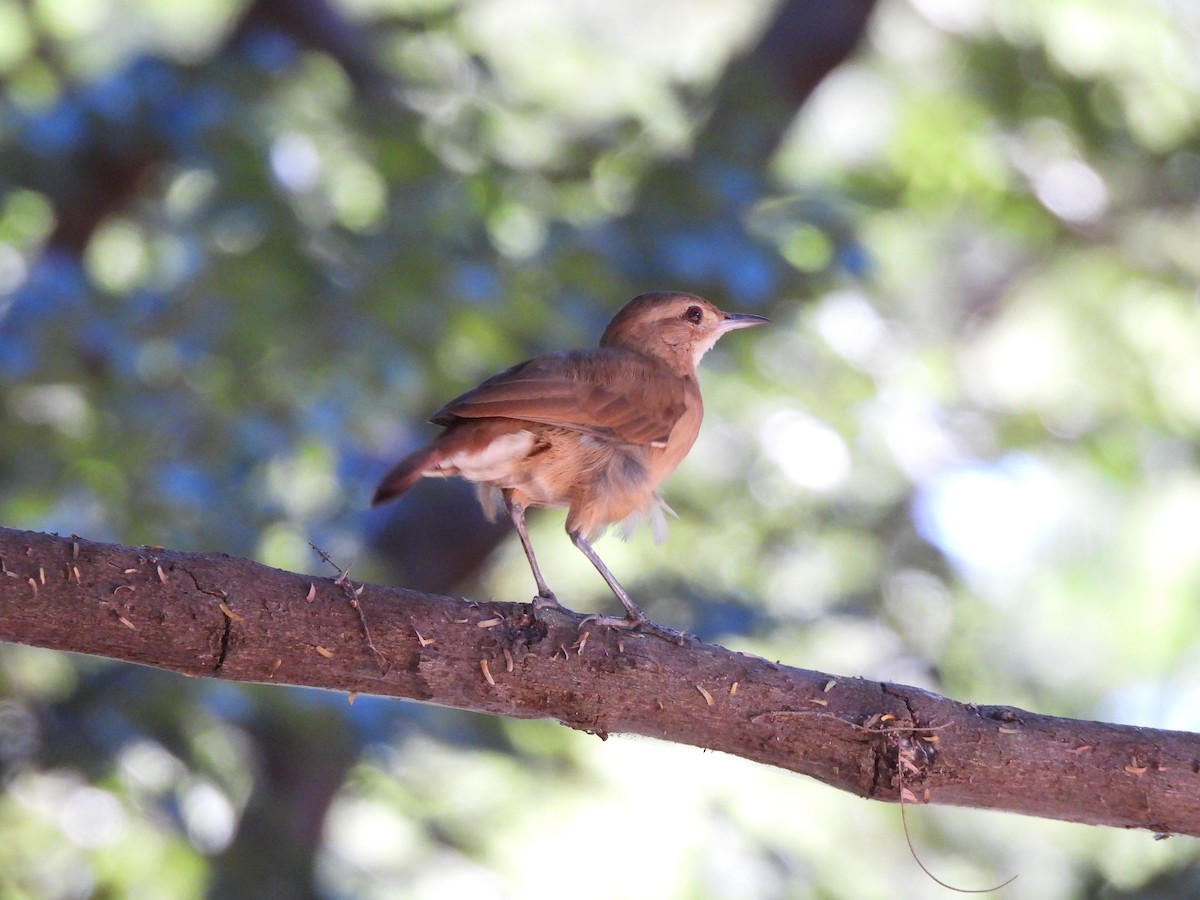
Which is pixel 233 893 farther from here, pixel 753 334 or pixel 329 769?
pixel 753 334

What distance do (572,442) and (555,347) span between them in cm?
241

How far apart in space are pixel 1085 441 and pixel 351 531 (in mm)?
5159

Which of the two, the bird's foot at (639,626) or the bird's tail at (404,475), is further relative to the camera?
the bird's tail at (404,475)

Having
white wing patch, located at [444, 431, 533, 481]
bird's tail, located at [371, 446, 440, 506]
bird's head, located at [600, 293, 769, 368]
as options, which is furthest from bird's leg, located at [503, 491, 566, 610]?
bird's head, located at [600, 293, 769, 368]

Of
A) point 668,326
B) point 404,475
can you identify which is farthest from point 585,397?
point 668,326

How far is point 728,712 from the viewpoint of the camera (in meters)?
3.38

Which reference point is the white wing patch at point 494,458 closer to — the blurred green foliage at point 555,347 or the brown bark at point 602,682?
the brown bark at point 602,682

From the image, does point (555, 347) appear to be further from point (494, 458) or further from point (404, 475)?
point (404, 475)

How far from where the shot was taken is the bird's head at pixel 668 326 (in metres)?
5.39

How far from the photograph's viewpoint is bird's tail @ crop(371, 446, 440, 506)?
12.1 feet

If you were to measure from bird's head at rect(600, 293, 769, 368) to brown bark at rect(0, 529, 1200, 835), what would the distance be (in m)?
2.15

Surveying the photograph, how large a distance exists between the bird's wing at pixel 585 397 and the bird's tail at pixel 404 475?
188mm

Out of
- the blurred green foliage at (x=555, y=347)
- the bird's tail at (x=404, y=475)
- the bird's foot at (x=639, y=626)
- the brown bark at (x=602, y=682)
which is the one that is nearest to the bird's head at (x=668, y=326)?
the blurred green foliage at (x=555, y=347)

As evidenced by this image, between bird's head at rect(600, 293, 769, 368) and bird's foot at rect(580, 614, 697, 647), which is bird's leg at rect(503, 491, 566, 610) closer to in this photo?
bird's foot at rect(580, 614, 697, 647)
